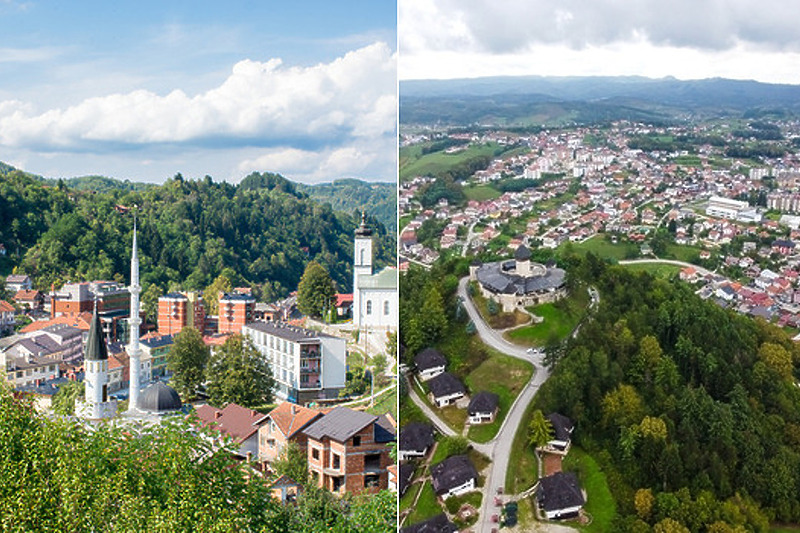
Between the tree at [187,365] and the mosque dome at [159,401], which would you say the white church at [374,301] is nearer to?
the tree at [187,365]

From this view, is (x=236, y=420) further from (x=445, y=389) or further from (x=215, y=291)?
(x=215, y=291)

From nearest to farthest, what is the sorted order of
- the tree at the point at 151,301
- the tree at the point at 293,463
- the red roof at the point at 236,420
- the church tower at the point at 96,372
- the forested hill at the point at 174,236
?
the tree at the point at 293,463
the red roof at the point at 236,420
the church tower at the point at 96,372
the tree at the point at 151,301
the forested hill at the point at 174,236

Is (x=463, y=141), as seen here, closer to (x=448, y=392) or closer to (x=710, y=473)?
(x=448, y=392)

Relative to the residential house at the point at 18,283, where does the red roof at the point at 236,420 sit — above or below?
below

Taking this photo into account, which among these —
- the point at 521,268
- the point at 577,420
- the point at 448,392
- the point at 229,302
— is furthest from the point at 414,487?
the point at 229,302

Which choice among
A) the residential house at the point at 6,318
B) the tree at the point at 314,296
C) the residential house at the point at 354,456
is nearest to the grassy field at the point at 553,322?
the residential house at the point at 354,456

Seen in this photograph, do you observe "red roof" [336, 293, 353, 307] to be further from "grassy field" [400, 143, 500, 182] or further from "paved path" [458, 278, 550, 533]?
"paved path" [458, 278, 550, 533]

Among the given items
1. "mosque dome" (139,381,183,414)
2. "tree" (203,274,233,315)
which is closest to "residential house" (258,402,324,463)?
"mosque dome" (139,381,183,414)
